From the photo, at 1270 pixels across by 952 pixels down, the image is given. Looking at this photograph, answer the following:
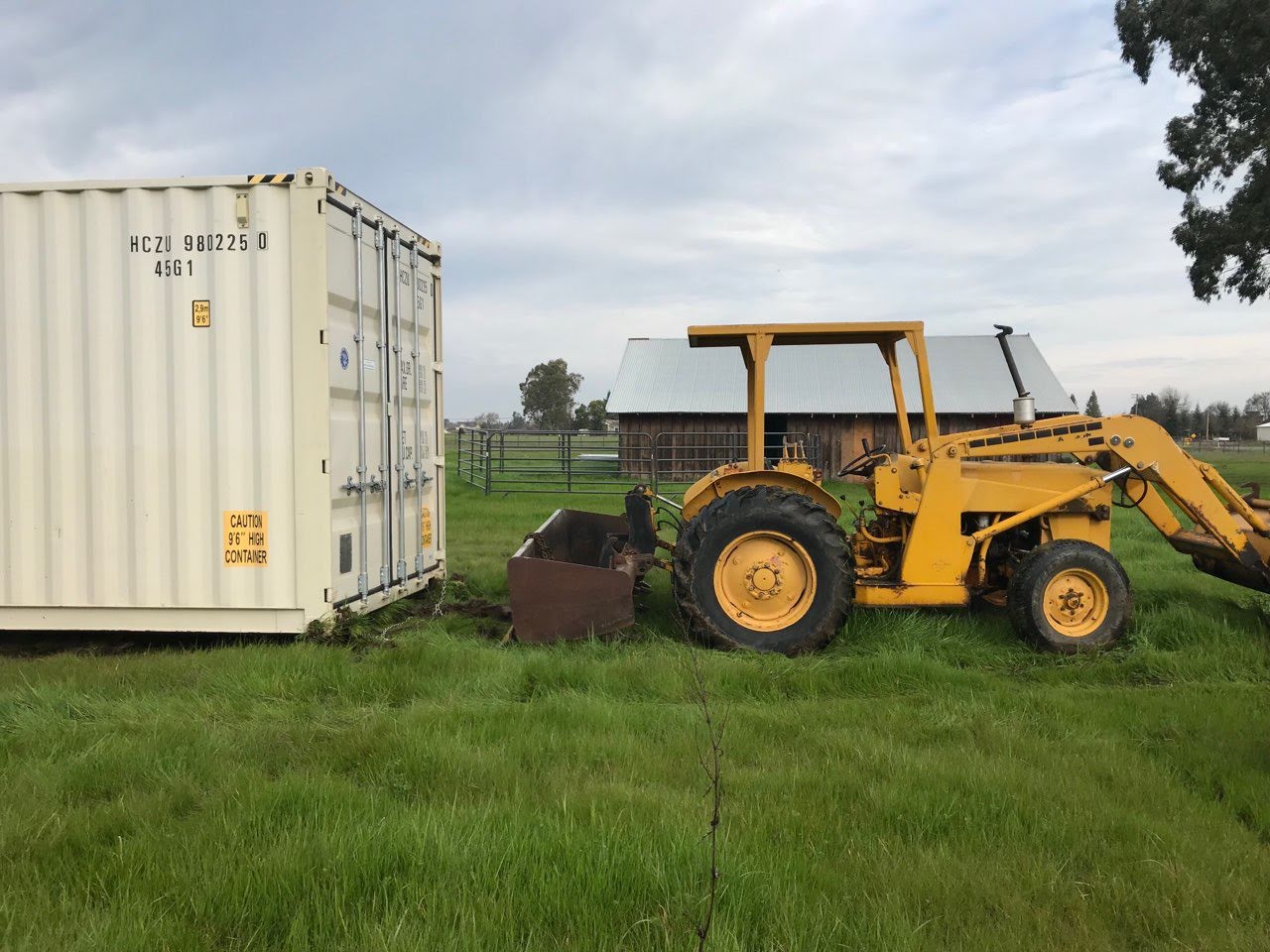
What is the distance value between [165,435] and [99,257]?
1253 mm

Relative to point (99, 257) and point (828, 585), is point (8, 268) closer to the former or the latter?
point (99, 257)

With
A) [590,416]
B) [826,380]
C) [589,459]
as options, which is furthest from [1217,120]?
[590,416]

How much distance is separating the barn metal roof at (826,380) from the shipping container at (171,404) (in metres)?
21.2

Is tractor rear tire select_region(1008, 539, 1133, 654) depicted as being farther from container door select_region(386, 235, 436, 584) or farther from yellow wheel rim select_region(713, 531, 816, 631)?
container door select_region(386, 235, 436, 584)

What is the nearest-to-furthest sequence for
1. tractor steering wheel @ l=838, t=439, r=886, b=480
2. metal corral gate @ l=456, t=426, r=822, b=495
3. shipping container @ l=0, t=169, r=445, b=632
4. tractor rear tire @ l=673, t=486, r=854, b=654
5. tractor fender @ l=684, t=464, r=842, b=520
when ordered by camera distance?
shipping container @ l=0, t=169, r=445, b=632 < tractor rear tire @ l=673, t=486, r=854, b=654 < tractor fender @ l=684, t=464, r=842, b=520 < tractor steering wheel @ l=838, t=439, r=886, b=480 < metal corral gate @ l=456, t=426, r=822, b=495

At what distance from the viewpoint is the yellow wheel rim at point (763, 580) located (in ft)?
20.1

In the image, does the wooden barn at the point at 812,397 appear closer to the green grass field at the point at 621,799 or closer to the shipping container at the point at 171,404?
the shipping container at the point at 171,404

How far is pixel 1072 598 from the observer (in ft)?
19.7

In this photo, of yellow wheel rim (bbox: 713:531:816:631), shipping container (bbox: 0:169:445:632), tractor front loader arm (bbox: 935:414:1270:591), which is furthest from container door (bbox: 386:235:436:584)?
tractor front loader arm (bbox: 935:414:1270:591)

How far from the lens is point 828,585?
19.8 ft

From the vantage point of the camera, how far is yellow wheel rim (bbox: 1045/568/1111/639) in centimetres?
602

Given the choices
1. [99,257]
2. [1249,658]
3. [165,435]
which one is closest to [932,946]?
[1249,658]

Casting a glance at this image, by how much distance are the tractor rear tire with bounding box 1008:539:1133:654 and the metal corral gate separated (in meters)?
12.0

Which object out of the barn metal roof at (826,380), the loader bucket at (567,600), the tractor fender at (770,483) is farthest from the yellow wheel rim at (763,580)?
the barn metal roof at (826,380)
